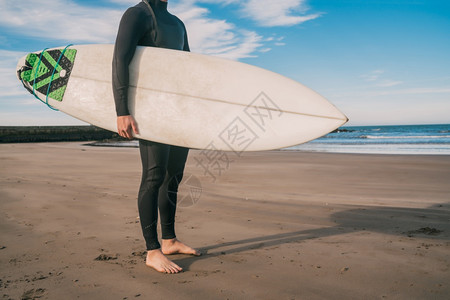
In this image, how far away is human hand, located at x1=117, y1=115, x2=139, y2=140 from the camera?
6.68ft

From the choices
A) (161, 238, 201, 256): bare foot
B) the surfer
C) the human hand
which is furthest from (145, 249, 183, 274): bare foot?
the human hand

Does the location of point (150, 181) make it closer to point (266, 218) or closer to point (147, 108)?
point (147, 108)

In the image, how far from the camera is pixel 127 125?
2043 millimetres

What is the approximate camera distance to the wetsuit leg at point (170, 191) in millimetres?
2232

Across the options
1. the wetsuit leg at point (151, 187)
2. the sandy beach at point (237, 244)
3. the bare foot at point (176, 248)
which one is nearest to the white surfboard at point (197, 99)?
the wetsuit leg at point (151, 187)

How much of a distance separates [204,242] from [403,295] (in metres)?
1.30

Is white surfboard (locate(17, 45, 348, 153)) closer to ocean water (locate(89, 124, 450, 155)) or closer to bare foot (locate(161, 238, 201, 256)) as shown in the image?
bare foot (locate(161, 238, 201, 256))

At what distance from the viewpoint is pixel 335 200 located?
4.11 meters

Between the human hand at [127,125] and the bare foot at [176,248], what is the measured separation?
0.73m

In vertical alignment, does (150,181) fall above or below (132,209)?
above

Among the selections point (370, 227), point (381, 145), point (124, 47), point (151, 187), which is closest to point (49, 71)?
point (124, 47)

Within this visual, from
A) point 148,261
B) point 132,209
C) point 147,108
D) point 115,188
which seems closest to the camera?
point 148,261

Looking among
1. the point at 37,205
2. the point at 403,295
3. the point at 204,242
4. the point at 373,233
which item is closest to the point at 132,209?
the point at 37,205

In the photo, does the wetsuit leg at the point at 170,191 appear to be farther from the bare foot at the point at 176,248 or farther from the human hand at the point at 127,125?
the human hand at the point at 127,125
